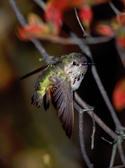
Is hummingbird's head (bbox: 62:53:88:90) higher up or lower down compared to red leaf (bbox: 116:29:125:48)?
lower down

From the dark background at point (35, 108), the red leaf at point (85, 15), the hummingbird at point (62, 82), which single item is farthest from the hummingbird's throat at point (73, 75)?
the dark background at point (35, 108)

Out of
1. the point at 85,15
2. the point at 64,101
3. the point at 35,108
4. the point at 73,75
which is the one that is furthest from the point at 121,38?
the point at 35,108

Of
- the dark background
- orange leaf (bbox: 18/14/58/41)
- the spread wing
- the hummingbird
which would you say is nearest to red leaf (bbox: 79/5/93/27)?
orange leaf (bbox: 18/14/58/41)

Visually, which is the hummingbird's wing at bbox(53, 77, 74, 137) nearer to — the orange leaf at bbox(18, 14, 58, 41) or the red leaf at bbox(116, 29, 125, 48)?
the orange leaf at bbox(18, 14, 58, 41)

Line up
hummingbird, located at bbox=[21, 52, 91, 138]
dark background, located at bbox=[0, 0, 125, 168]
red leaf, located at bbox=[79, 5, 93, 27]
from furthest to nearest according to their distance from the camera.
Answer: dark background, located at bbox=[0, 0, 125, 168]
red leaf, located at bbox=[79, 5, 93, 27]
hummingbird, located at bbox=[21, 52, 91, 138]

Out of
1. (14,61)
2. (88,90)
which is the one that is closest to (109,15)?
(88,90)

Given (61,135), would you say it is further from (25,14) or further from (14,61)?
(25,14)

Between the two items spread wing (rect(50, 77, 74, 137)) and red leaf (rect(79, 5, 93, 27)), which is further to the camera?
red leaf (rect(79, 5, 93, 27))

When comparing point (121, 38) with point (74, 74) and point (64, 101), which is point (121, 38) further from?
point (64, 101)
